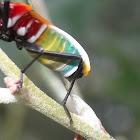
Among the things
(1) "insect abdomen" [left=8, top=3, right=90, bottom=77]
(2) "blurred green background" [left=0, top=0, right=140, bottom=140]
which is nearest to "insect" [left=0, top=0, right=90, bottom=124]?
(1) "insect abdomen" [left=8, top=3, right=90, bottom=77]

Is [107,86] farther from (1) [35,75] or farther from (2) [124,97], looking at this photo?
(1) [35,75]

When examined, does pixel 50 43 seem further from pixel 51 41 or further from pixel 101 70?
pixel 101 70

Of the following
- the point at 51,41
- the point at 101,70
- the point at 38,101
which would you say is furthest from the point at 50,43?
the point at 101,70

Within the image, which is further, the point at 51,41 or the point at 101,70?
the point at 101,70

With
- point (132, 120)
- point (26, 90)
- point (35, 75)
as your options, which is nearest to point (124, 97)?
point (132, 120)

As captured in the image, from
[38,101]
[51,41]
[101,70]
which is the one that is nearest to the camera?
[38,101]

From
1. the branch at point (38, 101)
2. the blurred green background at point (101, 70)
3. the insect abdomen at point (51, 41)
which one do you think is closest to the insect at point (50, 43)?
the insect abdomen at point (51, 41)

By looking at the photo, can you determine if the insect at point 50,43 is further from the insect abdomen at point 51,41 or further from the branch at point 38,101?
the branch at point 38,101

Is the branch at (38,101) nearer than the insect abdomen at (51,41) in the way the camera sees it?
Yes
